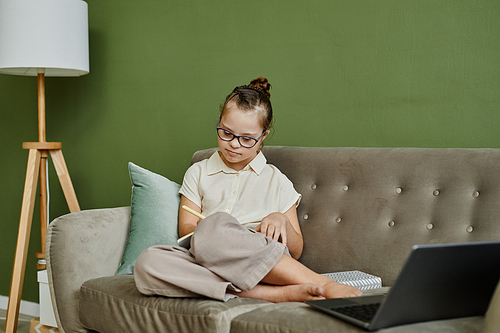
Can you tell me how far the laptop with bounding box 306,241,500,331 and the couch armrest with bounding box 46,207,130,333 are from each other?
0.92 metres

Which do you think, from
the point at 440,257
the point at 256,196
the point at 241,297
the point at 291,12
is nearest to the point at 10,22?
the point at 291,12

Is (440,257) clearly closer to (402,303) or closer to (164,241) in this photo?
(402,303)

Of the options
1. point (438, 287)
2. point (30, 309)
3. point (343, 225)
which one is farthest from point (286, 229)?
point (30, 309)

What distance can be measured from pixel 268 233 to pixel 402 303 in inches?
23.7

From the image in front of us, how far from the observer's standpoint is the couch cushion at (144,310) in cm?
114

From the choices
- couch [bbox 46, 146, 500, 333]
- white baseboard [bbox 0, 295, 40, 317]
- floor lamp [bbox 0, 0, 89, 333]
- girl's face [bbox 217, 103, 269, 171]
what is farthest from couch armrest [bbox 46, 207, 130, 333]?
white baseboard [bbox 0, 295, 40, 317]

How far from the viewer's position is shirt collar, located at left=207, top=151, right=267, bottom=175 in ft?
5.72

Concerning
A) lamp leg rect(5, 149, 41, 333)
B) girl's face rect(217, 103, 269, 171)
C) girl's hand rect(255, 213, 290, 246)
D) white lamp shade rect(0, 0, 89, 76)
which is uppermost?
white lamp shade rect(0, 0, 89, 76)

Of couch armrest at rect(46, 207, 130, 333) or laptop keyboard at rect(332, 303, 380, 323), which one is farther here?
couch armrest at rect(46, 207, 130, 333)

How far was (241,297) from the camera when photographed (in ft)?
4.13

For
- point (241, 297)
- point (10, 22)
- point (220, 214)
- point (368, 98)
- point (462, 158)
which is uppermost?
point (10, 22)

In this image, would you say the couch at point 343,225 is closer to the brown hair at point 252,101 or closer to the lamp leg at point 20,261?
the brown hair at point 252,101

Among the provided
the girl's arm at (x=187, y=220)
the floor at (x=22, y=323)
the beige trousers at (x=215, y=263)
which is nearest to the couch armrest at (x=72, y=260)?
the girl's arm at (x=187, y=220)

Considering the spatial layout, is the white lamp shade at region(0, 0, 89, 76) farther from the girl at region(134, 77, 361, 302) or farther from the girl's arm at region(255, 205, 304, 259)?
the girl's arm at region(255, 205, 304, 259)
